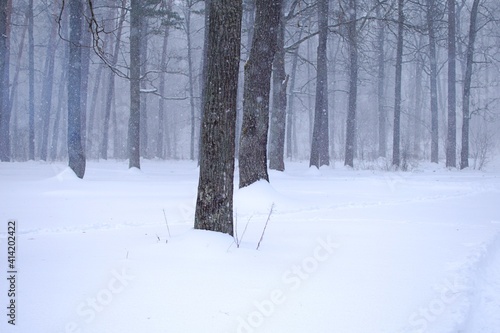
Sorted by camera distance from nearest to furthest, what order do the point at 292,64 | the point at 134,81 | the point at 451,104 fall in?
1. the point at 134,81
2. the point at 451,104
3. the point at 292,64

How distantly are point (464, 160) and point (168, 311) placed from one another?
64.3 ft

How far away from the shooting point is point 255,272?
3.38m

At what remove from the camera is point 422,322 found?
99.3 inches

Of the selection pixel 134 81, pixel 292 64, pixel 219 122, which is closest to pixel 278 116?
pixel 134 81

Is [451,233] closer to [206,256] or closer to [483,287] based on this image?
[483,287]

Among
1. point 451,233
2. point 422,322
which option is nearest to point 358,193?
point 451,233

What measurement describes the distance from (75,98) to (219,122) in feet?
27.9

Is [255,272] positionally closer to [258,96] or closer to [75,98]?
[258,96]

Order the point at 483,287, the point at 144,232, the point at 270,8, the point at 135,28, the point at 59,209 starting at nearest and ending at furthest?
the point at 483,287
the point at 144,232
the point at 59,209
the point at 270,8
the point at 135,28

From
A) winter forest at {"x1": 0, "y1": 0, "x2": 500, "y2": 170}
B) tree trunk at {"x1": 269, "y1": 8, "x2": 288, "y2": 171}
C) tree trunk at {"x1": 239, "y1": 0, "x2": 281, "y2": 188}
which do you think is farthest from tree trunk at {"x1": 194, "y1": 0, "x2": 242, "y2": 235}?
tree trunk at {"x1": 269, "y1": 8, "x2": 288, "y2": 171}

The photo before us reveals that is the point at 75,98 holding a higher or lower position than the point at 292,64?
lower

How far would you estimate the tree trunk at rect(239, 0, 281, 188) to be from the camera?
7.77m

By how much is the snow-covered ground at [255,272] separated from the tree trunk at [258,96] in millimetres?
1215

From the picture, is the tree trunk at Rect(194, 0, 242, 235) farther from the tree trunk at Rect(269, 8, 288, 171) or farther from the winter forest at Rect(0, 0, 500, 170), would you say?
the tree trunk at Rect(269, 8, 288, 171)
